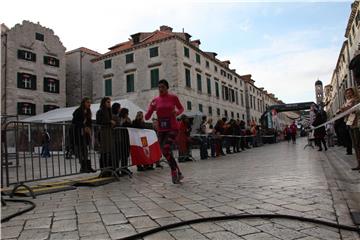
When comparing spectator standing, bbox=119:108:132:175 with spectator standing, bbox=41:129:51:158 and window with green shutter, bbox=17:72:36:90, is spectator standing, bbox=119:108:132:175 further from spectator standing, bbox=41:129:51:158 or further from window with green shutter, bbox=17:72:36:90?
window with green shutter, bbox=17:72:36:90

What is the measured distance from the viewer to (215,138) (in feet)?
48.0

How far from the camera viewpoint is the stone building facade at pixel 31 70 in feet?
99.0

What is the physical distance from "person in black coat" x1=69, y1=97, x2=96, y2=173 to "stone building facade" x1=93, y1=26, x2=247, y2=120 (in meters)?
26.2

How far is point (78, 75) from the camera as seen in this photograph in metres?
39.5

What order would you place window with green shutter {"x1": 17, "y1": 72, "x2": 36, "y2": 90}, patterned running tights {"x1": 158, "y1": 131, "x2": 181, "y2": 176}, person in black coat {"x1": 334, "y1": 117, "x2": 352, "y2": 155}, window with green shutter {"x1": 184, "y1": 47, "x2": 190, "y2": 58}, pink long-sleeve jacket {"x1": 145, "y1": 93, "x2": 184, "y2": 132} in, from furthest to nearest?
window with green shutter {"x1": 184, "y1": 47, "x2": 190, "y2": 58} < window with green shutter {"x1": 17, "y1": 72, "x2": 36, "y2": 90} < person in black coat {"x1": 334, "y1": 117, "x2": 352, "y2": 155} < pink long-sleeve jacket {"x1": 145, "y1": 93, "x2": 184, "y2": 132} < patterned running tights {"x1": 158, "y1": 131, "x2": 181, "y2": 176}

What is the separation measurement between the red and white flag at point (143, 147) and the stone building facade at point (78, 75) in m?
31.9

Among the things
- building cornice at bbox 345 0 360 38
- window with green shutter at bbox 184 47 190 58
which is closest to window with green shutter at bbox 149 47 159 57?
window with green shutter at bbox 184 47 190 58

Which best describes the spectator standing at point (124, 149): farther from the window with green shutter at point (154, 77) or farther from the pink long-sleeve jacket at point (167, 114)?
the window with green shutter at point (154, 77)

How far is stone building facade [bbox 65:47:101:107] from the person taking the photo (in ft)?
129

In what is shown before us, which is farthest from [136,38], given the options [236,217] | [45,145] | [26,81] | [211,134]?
[236,217]

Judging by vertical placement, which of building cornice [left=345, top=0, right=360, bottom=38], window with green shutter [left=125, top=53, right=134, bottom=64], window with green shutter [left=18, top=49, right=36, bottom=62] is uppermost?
building cornice [left=345, top=0, right=360, bottom=38]

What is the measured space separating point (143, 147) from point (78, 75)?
33.6m

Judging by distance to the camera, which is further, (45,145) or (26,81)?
(26,81)

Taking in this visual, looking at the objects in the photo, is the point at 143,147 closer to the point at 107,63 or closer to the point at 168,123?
the point at 168,123
